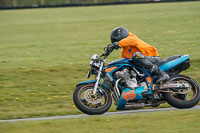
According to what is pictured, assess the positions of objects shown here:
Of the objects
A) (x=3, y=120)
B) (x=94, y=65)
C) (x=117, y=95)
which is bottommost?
(x=3, y=120)

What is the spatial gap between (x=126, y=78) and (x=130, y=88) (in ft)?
0.69

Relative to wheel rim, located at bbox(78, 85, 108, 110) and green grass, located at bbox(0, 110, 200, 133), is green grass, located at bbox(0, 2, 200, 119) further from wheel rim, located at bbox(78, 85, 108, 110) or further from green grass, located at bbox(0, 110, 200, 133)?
green grass, located at bbox(0, 110, 200, 133)

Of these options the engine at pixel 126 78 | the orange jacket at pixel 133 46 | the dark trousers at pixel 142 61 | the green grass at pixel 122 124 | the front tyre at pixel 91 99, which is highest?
the orange jacket at pixel 133 46

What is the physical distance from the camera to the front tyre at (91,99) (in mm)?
8797

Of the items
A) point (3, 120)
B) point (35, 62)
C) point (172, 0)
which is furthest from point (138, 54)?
point (172, 0)

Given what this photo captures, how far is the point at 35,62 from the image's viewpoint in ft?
52.6

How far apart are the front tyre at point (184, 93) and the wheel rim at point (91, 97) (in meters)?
1.25

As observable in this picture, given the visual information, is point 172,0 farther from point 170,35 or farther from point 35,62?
point 35,62

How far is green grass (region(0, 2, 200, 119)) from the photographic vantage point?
11.3m

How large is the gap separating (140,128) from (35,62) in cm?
893

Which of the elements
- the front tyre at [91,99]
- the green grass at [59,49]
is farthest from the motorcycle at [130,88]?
the green grass at [59,49]

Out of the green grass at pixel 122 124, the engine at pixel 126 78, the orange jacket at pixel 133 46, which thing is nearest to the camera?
→ the green grass at pixel 122 124

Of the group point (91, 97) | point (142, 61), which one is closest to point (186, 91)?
point (142, 61)

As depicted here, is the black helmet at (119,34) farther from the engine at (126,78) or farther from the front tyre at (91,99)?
the front tyre at (91,99)
